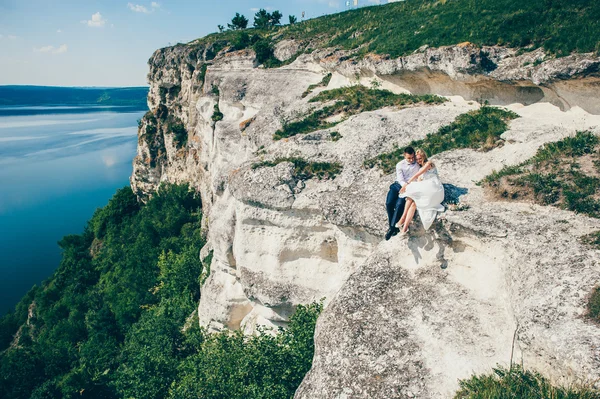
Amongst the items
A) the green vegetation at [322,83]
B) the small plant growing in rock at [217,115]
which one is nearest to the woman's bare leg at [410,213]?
the green vegetation at [322,83]

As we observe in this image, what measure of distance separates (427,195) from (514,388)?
404 cm

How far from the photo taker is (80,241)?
4297cm

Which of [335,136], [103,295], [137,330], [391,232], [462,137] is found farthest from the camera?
[103,295]

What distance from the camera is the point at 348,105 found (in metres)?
19.0

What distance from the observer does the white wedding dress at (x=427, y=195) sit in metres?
9.30

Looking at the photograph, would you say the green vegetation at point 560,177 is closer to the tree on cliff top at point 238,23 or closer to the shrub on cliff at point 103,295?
the shrub on cliff at point 103,295

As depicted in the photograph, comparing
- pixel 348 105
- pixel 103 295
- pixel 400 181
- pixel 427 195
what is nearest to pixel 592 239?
pixel 427 195

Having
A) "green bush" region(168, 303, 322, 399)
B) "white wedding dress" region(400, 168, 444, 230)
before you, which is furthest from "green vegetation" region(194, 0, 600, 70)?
"green bush" region(168, 303, 322, 399)

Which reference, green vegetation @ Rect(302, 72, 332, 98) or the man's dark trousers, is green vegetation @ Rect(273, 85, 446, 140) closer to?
green vegetation @ Rect(302, 72, 332, 98)

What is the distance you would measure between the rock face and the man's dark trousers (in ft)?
1.56

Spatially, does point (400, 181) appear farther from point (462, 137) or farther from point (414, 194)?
point (462, 137)

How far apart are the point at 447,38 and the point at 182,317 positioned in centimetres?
1842

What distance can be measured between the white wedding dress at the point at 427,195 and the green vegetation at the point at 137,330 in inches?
191

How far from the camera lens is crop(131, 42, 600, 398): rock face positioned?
766cm
